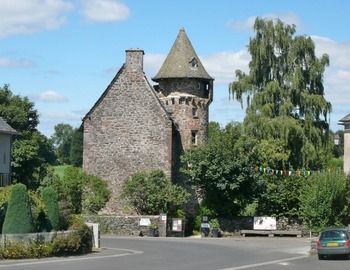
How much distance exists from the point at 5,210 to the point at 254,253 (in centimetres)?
1356

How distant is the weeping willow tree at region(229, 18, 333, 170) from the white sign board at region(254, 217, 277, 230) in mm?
6287

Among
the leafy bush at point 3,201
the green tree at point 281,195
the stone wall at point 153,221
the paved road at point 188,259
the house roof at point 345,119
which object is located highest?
the house roof at point 345,119

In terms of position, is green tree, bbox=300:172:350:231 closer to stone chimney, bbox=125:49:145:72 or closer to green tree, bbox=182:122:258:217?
green tree, bbox=182:122:258:217

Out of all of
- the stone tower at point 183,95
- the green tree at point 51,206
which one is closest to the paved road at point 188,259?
the green tree at point 51,206

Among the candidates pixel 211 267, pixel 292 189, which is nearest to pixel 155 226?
pixel 292 189

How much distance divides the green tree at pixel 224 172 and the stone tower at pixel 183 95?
603 centimetres

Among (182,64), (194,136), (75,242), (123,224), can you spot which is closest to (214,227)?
(123,224)

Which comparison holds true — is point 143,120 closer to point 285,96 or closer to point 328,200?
point 285,96

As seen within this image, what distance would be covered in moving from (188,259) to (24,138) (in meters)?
50.9

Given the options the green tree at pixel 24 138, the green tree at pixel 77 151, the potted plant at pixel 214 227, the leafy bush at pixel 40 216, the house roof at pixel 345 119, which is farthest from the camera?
the green tree at pixel 77 151

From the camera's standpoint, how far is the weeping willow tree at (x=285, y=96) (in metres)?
66.1

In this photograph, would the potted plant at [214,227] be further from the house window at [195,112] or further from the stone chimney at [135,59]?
the stone chimney at [135,59]

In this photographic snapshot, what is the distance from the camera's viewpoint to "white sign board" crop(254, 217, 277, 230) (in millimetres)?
60250

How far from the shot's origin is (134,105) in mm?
67062
